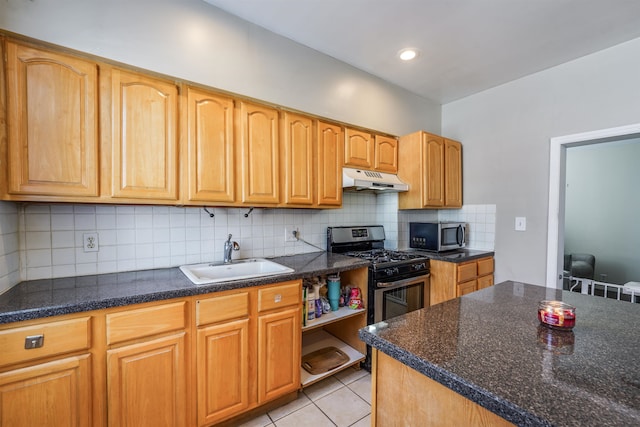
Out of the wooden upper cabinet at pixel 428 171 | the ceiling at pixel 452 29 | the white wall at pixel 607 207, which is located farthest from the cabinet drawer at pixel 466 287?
the white wall at pixel 607 207

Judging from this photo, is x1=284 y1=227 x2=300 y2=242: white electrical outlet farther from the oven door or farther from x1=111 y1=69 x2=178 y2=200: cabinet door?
x1=111 y1=69 x2=178 y2=200: cabinet door

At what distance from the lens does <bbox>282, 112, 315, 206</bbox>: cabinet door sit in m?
2.11

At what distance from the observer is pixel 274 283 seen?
1705mm

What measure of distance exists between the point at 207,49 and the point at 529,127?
9.52ft

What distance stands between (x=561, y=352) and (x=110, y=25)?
2.40 meters

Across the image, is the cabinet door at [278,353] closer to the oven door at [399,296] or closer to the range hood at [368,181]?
the oven door at [399,296]

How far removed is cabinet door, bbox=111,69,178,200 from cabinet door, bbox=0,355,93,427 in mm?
835

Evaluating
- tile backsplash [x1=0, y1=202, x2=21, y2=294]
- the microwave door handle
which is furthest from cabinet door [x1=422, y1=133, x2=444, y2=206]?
tile backsplash [x1=0, y1=202, x2=21, y2=294]

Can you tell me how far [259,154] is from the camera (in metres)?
1.96

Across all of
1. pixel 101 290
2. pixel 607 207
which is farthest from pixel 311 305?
pixel 607 207

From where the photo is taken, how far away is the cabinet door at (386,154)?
2760mm

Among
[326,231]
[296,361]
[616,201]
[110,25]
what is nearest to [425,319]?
[296,361]

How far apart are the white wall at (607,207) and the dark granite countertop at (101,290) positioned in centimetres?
496

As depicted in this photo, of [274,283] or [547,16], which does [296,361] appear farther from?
[547,16]
